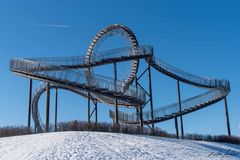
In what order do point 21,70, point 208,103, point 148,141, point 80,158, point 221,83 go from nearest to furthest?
point 80,158
point 148,141
point 21,70
point 208,103
point 221,83

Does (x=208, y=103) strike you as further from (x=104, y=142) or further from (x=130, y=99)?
(x=104, y=142)

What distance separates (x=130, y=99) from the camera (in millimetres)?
29828

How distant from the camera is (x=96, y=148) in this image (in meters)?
19.7

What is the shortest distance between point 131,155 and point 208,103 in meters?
17.3

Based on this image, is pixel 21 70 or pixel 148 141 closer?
pixel 148 141

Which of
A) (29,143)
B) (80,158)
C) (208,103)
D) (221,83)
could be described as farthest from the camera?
(221,83)

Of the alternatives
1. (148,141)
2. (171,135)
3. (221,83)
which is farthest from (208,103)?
(148,141)

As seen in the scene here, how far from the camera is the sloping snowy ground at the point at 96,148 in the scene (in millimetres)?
18641

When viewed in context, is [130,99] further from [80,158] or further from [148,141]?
[80,158]

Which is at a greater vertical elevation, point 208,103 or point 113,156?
point 208,103

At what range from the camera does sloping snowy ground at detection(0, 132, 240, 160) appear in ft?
61.2

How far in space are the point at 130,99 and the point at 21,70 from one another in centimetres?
806

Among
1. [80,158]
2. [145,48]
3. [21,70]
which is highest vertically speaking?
[145,48]

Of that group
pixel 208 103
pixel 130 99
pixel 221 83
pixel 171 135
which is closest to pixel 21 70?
pixel 130 99
